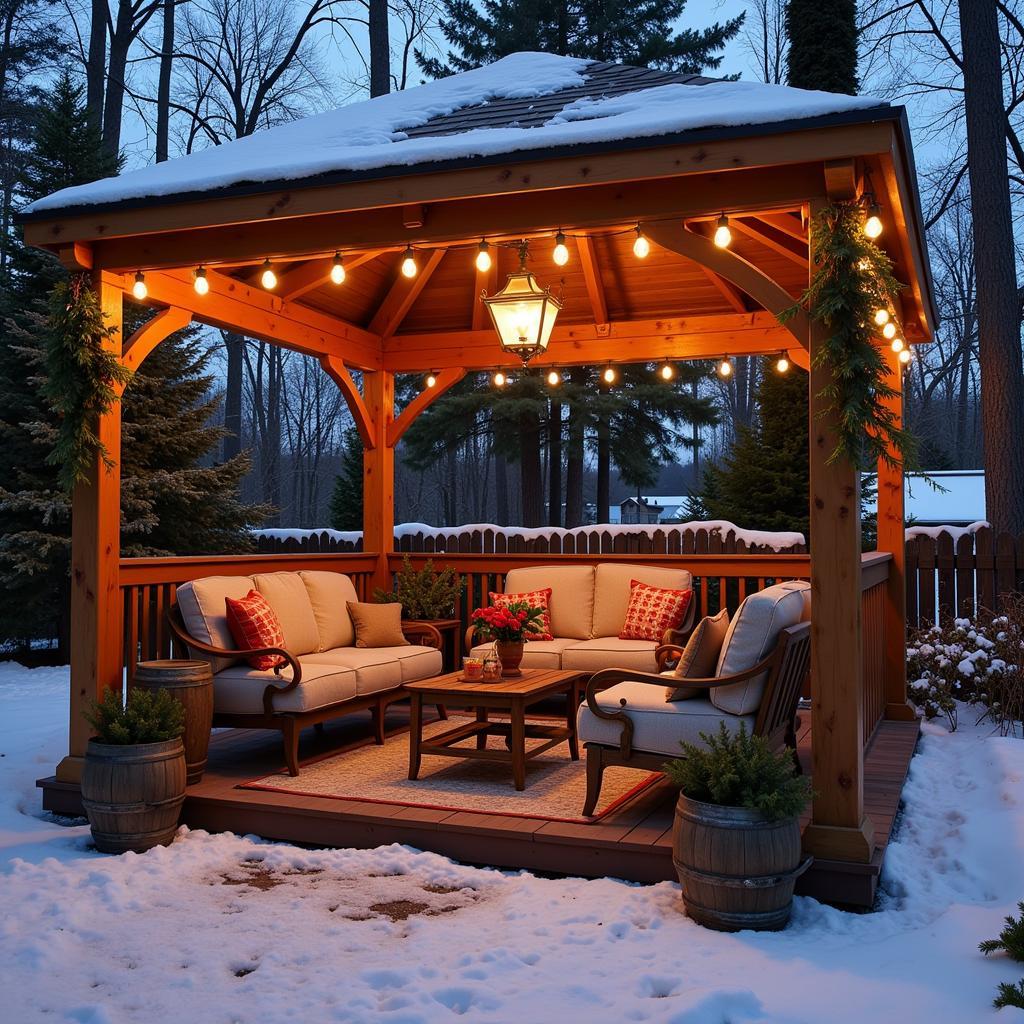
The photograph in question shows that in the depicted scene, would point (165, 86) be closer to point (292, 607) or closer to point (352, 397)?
point (352, 397)

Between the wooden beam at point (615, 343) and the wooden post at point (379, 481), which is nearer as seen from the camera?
the wooden beam at point (615, 343)

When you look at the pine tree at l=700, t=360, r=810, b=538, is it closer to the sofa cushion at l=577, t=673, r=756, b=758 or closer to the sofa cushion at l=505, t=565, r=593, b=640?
the sofa cushion at l=505, t=565, r=593, b=640

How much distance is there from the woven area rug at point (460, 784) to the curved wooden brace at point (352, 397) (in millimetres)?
2850

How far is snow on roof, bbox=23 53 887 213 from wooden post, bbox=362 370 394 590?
2491 millimetres

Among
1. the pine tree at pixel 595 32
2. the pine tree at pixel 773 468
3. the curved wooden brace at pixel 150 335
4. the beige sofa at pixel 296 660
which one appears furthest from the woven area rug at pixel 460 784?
the pine tree at pixel 595 32

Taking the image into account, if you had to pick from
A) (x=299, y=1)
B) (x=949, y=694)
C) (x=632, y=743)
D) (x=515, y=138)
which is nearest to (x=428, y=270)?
(x=515, y=138)

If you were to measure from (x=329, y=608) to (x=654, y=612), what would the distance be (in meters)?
2.25

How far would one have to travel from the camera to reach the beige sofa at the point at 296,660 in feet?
18.6

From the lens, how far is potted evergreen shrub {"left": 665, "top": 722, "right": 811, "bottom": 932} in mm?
3744

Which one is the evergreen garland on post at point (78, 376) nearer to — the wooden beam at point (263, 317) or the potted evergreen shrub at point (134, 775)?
the wooden beam at point (263, 317)

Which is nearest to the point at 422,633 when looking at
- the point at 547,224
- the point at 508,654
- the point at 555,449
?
the point at 508,654

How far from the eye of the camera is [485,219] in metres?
4.98

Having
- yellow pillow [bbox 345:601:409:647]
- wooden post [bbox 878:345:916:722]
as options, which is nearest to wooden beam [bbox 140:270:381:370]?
yellow pillow [bbox 345:601:409:647]

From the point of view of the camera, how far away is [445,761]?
610 centimetres
